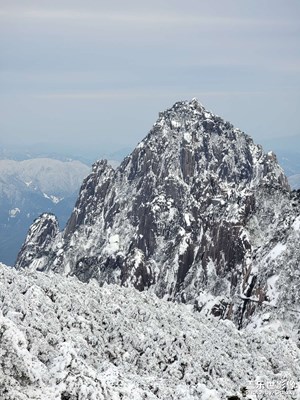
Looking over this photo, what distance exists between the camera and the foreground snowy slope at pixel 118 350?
34.2m

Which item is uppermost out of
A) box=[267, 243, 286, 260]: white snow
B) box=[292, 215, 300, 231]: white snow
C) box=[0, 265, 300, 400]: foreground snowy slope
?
box=[292, 215, 300, 231]: white snow

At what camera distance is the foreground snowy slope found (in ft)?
112

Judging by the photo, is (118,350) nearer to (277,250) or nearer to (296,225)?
(277,250)

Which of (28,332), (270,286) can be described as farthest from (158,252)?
(28,332)

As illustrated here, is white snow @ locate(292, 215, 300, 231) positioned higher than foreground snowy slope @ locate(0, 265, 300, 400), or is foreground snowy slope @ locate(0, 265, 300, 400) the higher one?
white snow @ locate(292, 215, 300, 231)

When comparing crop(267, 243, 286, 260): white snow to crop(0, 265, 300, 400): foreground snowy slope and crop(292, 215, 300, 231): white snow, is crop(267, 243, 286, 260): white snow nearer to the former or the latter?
crop(292, 215, 300, 231): white snow

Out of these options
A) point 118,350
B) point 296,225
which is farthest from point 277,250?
point 118,350

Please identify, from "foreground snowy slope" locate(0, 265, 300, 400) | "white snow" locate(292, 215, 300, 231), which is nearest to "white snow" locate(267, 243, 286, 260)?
"white snow" locate(292, 215, 300, 231)

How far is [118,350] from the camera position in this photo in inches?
2013

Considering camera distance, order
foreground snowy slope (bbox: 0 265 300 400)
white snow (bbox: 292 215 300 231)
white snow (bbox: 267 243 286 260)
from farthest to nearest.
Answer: white snow (bbox: 292 215 300 231) < white snow (bbox: 267 243 286 260) < foreground snowy slope (bbox: 0 265 300 400)

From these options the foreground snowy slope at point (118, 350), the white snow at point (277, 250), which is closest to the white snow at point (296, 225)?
the white snow at point (277, 250)

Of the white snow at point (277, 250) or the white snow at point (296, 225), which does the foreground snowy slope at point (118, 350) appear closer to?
the white snow at point (277, 250)

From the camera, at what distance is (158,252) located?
187000 millimetres

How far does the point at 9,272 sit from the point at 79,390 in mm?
26880
